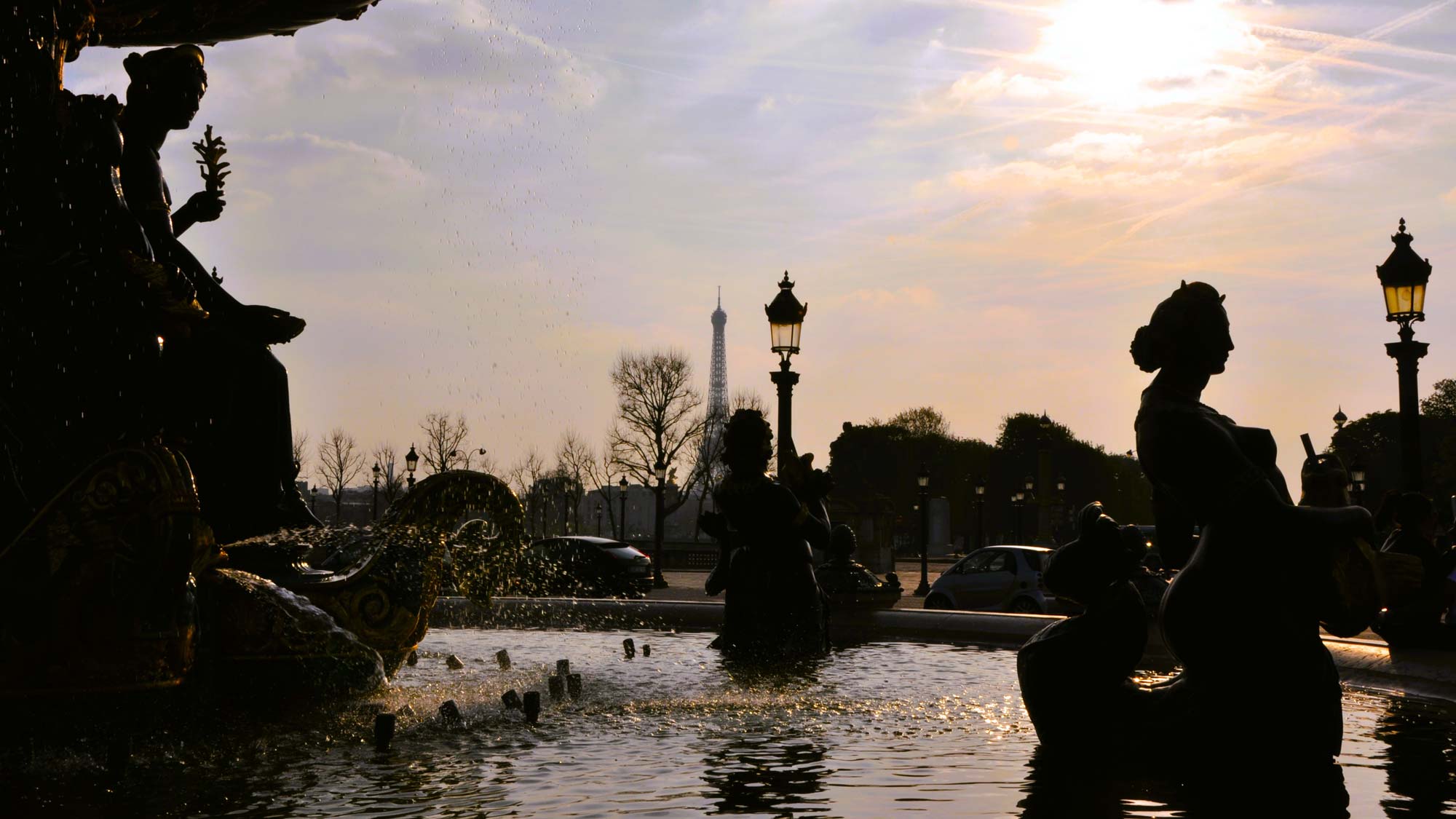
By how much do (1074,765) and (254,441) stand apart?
13.6ft

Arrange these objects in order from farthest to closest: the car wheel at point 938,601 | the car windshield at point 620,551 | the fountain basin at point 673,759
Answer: the car windshield at point 620,551
the car wheel at point 938,601
the fountain basin at point 673,759

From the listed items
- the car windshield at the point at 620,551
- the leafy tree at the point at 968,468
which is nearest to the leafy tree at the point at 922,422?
the leafy tree at the point at 968,468

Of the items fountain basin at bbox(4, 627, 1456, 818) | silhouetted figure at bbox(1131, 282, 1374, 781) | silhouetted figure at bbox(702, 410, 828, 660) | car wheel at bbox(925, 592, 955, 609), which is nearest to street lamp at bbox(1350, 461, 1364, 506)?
car wheel at bbox(925, 592, 955, 609)

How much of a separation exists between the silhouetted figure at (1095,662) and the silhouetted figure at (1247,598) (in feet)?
0.50

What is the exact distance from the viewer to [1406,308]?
1316 cm

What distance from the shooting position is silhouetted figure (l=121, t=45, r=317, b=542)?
611 centimetres

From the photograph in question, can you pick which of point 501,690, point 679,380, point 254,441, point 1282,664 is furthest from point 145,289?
point 679,380

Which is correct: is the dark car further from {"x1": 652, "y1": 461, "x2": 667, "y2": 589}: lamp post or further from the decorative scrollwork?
the decorative scrollwork

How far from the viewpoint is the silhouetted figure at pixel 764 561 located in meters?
7.44

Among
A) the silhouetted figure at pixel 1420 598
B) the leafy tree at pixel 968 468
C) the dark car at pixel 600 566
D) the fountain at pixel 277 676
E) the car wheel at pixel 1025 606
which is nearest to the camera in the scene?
the fountain at pixel 277 676

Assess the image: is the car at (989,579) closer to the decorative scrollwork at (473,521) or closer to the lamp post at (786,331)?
the lamp post at (786,331)

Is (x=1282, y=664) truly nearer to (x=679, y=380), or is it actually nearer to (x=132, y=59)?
(x=132, y=59)

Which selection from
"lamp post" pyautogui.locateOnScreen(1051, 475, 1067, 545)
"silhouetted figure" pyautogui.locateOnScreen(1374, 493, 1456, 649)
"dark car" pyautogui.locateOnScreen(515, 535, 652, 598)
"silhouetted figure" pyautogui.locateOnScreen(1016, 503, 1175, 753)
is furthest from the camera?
"lamp post" pyautogui.locateOnScreen(1051, 475, 1067, 545)

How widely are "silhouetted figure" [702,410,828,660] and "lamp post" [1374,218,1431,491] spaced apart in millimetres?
8282
